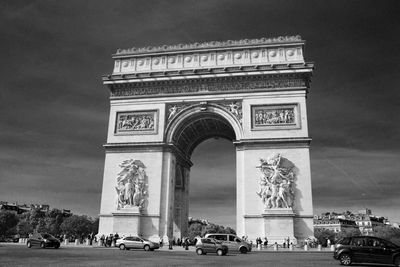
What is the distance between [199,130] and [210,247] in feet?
56.7

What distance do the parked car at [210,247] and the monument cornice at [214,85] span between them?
1450cm

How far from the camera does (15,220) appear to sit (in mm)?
73500

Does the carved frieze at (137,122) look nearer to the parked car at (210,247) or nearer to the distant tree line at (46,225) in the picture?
the parked car at (210,247)

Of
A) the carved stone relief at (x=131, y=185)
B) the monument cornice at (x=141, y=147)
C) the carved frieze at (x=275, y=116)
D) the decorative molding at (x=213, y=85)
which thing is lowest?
the carved stone relief at (x=131, y=185)

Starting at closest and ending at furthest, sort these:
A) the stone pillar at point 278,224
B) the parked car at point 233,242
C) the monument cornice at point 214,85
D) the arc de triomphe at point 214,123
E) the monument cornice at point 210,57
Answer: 1. the parked car at point 233,242
2. the stone pillar at point 278,224
3. the arc de triomphe at point 214,123
4. the monument cornice at point 214,85
5. the monument cornice at point 210,57

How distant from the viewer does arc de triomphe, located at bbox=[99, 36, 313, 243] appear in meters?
28.5

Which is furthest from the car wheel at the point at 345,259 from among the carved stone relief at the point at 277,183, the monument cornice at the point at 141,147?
the monument cornice at the point at 141,147

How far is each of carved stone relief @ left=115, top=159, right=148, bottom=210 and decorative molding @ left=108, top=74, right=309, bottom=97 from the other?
22.2 ft

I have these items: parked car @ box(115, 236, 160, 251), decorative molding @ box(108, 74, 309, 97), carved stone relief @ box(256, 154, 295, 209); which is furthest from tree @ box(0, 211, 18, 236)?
carved stone relief @ box(256, 154, 295, 209)

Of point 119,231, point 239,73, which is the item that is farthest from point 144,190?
point 239,73

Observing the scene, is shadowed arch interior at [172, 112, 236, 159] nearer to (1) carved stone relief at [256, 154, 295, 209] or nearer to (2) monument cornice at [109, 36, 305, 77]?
(2) monument cornice at [109, 36, 305, 77]

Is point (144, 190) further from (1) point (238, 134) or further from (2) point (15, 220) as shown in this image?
(2) point (15, 220)

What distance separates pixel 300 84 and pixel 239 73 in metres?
5.20

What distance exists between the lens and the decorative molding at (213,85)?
102ft
